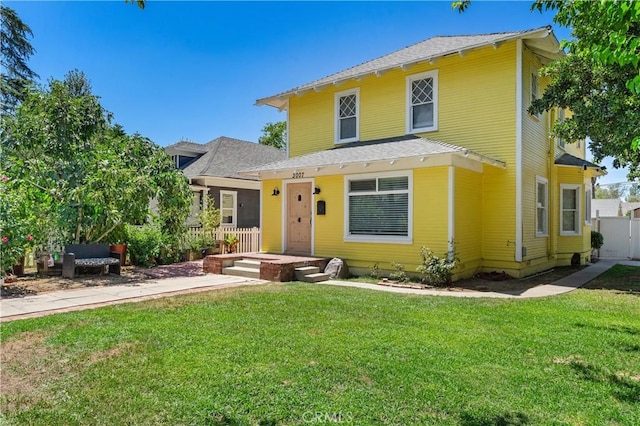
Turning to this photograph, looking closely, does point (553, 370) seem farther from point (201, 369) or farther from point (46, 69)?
point (46, 69)

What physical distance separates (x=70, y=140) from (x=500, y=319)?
11.4 metres

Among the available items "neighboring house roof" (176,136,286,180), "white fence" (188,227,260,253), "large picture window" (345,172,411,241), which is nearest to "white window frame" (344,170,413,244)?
"large picture window" (345,172,411,241)

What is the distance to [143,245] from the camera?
1255cm

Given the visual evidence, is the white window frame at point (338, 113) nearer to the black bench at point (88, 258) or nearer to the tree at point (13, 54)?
the black bench at point (88, 258)

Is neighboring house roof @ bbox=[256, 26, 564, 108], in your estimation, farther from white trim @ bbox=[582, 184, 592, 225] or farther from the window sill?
white trim @ bbox=[582, 184, 592, 225]

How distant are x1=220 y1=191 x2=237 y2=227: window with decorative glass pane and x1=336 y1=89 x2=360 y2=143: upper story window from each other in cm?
724

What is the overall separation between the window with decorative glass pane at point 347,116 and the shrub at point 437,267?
5.67 metres

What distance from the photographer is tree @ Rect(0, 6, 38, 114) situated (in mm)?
21984

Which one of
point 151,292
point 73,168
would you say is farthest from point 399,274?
point 73,168

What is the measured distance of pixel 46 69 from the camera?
999 inches

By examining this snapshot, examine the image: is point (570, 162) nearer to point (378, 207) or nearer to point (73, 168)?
point (378, 207)

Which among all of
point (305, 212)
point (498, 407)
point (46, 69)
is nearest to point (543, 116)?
point (305, 212)

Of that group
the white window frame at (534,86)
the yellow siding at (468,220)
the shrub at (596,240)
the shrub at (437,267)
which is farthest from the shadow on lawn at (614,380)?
the shrub at (596,240)

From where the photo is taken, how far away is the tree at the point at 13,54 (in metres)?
22.0
